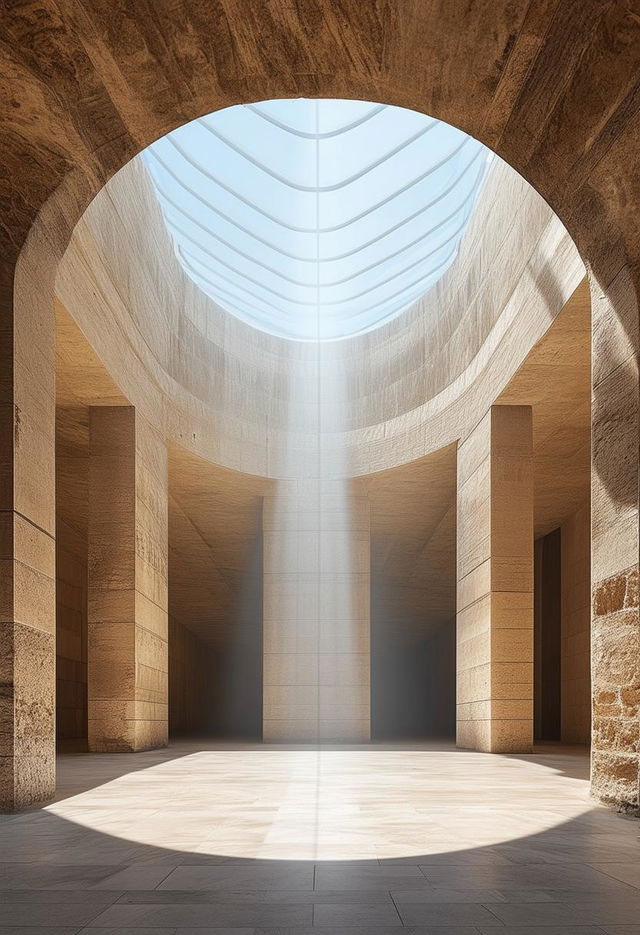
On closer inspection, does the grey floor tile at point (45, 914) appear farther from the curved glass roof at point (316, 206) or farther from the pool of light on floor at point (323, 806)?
the curved glass roof at point (316, 206)

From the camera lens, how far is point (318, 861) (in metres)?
5.92

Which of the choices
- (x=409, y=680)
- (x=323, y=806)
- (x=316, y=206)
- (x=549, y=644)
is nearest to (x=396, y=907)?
(x=323, y=806)

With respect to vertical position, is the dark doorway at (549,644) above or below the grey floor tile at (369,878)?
below

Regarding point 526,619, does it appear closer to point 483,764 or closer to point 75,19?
point 483,764

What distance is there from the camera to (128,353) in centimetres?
1834

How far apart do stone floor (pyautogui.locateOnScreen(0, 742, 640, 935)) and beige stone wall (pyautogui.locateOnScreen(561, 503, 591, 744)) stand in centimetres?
1504

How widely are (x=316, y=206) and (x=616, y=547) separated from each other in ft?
59.4

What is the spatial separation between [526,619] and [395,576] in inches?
656

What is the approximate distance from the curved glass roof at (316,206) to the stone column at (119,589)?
6053 mm

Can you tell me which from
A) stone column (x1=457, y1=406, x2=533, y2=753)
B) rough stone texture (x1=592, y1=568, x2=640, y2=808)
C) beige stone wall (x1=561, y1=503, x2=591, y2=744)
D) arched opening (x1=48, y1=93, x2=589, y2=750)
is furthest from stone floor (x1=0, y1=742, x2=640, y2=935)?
beige stone wall (x1=561, y1=503, x2=591, y2=744)

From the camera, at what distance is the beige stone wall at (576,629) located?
25.3 m

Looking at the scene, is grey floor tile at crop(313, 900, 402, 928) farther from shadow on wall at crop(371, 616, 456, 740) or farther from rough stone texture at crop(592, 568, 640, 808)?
shadow on wall at crop(371, 616, 456, 740)

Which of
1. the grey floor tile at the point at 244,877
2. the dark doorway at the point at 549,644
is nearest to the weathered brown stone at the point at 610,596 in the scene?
the grey floor tile at the point at 244,877

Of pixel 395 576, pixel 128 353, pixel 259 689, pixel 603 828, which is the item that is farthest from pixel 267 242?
pixel 259 689
